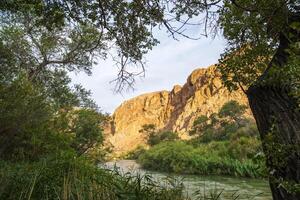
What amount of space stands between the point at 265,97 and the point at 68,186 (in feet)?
7.70

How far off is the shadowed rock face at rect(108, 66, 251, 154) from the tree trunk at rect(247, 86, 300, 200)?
55.4 m

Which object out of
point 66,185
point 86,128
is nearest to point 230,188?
point 86,128

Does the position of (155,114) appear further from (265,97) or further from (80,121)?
(265,97)

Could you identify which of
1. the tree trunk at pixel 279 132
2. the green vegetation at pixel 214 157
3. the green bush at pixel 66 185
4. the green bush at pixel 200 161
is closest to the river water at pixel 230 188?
the green vegetation at pixel 214 157

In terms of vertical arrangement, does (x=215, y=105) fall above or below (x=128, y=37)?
above

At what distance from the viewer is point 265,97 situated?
157 inches

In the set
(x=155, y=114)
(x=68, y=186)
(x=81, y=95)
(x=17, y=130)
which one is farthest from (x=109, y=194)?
(x=155, y=114)

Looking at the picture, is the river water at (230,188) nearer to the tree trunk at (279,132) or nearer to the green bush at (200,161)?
the green bush at (200,161)

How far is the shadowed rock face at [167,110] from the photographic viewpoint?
65.8m

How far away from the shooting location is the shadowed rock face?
6581 cm

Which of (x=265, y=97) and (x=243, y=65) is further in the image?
(x=243, y=65)

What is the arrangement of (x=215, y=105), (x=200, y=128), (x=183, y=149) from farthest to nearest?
(x=215, y=105), (x=200, y=128), (x=183, y=149)

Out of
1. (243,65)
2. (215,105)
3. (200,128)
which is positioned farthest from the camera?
(215,105)

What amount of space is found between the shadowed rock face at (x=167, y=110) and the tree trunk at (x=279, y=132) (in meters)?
55.4
